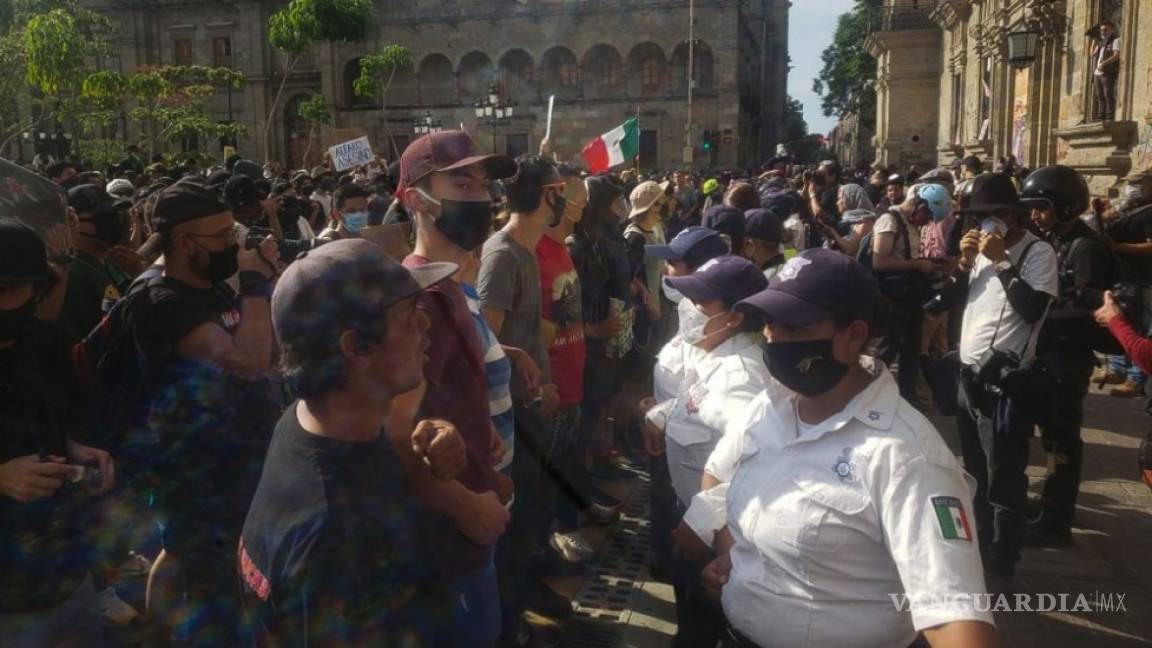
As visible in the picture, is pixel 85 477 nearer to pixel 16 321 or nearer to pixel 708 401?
pixel 16 321

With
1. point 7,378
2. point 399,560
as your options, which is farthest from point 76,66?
point 399,560

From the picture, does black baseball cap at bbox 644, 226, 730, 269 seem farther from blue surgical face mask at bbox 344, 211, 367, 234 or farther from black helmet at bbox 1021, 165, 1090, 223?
blue surgical face mask at bbox 344, 211, 367, 234

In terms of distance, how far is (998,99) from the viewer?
20.7 meters

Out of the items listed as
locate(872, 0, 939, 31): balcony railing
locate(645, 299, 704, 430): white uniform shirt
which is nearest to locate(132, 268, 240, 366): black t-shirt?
locate(645, 299, 704, 430): white uniform shirt

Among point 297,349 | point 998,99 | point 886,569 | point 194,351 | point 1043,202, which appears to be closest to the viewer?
point 297,349

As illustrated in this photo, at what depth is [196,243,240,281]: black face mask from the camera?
328 centimetres

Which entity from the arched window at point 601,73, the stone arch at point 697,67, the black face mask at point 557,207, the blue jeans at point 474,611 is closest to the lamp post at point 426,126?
the arched window at point 601,73

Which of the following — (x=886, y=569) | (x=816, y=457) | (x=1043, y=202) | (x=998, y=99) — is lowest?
(x=886, y=569)

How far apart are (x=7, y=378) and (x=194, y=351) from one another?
570 millimetres

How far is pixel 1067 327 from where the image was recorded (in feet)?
16.4

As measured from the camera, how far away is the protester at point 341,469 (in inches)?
68.2

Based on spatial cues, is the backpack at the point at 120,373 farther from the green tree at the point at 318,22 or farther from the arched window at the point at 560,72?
the arched window at the point at 560,72

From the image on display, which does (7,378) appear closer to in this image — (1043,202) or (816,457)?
(816,457)

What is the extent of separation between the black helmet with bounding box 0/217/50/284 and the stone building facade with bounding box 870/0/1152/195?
11041 mm
